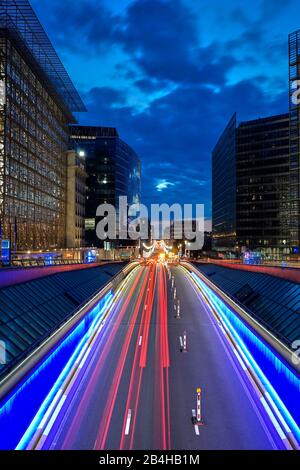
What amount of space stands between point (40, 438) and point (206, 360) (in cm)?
1131

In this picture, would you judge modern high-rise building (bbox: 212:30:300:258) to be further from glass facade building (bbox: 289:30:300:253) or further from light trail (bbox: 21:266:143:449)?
light trail (bbox: 21:266:143:449)

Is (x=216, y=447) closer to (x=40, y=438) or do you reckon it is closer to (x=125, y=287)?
(x=40, y=438)

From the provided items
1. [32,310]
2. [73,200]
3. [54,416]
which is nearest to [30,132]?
[73,200]

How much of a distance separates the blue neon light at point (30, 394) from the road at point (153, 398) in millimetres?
713

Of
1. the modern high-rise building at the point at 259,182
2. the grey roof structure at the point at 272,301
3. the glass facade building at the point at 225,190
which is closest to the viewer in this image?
the grey roof structure at the point at 272,301

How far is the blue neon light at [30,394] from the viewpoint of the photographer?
41.1ft

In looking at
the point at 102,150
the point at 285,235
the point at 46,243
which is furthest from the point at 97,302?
the point at 102,150

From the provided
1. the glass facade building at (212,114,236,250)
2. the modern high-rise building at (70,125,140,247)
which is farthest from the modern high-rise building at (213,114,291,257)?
the modern high-rise building at (70,125,140,247)

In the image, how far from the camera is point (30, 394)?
14.8 m

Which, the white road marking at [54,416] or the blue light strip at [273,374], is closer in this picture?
the white road marking at [54,416]

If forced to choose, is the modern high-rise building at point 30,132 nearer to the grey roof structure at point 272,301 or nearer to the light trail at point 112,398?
the light trail at point 112,398

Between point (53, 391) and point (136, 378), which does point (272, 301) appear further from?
point (53, 391)

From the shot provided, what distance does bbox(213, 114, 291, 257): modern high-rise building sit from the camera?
114 m

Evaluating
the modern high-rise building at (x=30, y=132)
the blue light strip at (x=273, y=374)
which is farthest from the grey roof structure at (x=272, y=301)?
the modern high-rise building at (x=30, y=132)
